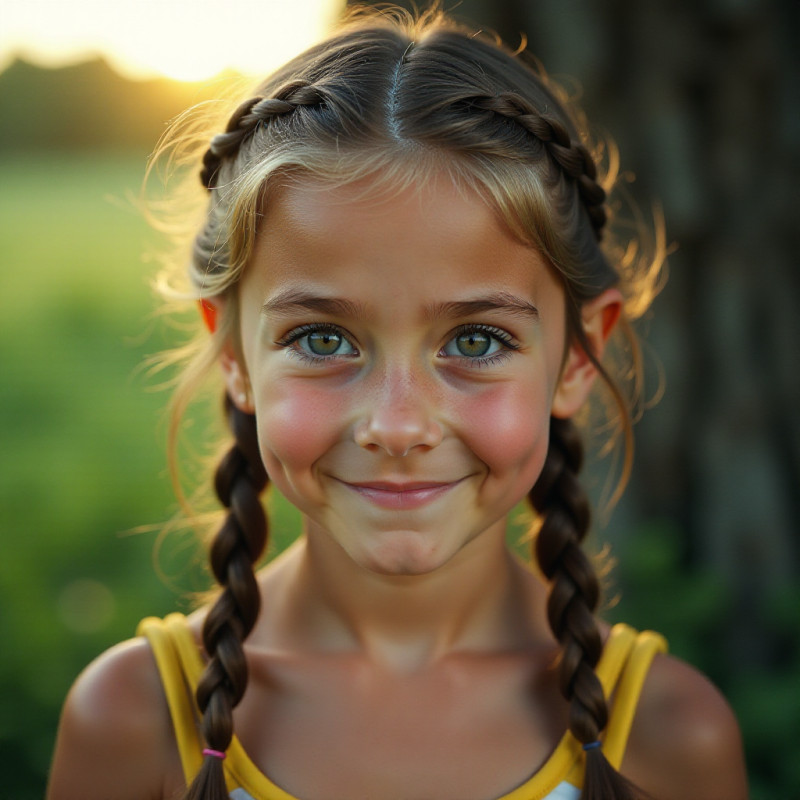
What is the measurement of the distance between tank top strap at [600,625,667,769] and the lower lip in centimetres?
54

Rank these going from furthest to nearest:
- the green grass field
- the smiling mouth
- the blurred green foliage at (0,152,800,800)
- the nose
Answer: the green grass field < the blurred green foliage at (0,152,800,800) < the smiling mouth < the nose

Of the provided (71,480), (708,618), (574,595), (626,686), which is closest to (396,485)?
(574,595)

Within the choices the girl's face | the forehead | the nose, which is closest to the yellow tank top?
the girl's face

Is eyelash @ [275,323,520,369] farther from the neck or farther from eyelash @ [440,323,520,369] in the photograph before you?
the neck

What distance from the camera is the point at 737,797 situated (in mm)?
1885

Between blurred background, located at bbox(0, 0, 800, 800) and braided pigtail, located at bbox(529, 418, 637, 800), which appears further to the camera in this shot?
blurred background, located at bbox(0, 0, 800, 800)

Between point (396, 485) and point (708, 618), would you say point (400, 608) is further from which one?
point (708, 618)

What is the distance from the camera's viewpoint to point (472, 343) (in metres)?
1.67

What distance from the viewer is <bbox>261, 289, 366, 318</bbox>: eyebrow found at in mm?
1584

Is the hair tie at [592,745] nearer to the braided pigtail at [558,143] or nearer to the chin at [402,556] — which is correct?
the chin at [402,556]

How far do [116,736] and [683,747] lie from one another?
1034 mm

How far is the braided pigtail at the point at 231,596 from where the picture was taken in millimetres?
1715

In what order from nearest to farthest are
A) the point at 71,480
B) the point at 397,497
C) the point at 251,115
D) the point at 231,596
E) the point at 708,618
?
the point at 397,497, the point at 251,115, the point at 231,596, the point at 708,618, the point at 71,480

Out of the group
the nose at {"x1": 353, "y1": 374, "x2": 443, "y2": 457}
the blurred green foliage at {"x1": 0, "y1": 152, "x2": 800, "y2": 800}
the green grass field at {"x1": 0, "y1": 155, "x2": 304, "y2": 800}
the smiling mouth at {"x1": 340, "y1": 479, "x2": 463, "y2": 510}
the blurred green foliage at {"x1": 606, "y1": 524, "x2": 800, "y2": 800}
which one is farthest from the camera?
the green grass field at {"x1": 0, "y1": 155, "x2": 304, "y2": 800}
